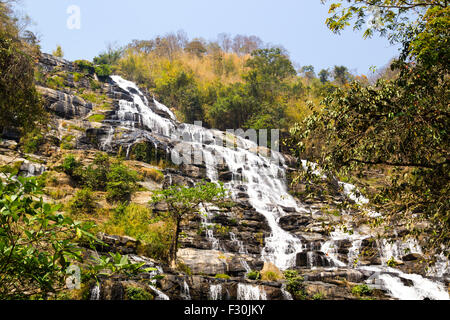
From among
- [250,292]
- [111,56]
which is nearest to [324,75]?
[111,56]

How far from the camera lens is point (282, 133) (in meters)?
29.9

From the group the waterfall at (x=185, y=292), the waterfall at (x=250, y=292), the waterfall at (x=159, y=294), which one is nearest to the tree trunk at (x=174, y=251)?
the waterfall at (x=185, y=292)

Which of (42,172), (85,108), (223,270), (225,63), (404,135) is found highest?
(225,63)

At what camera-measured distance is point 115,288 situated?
7.60 m

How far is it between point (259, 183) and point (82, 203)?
10409 millimetres

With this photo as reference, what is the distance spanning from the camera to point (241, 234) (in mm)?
14633

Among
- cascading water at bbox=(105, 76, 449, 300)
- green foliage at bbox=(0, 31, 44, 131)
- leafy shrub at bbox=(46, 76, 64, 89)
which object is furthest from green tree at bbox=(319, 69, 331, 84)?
green foliage at bbox=(0, 31, 44, 131)

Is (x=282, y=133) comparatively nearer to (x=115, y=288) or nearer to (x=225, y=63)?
(x=225, y=63)
